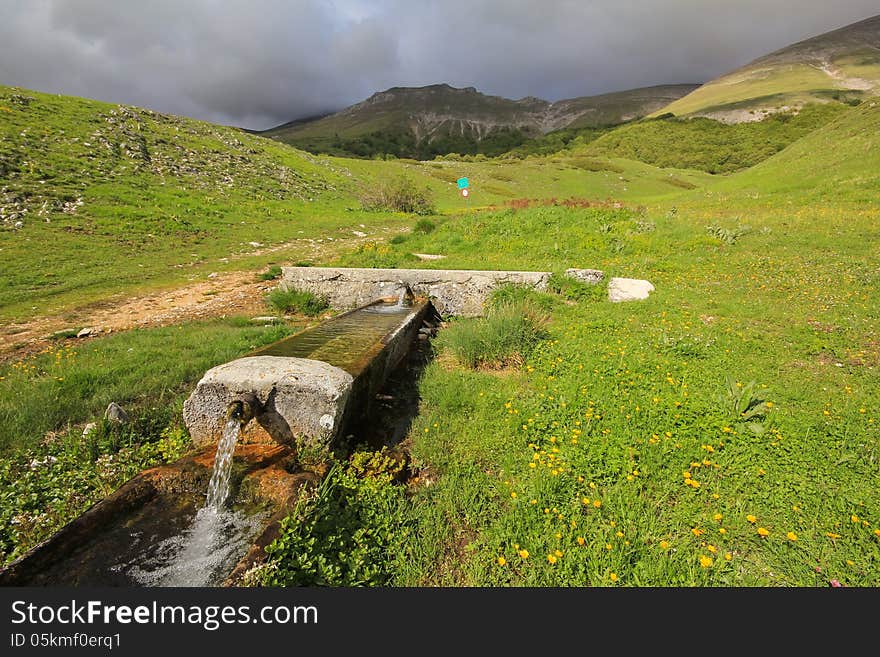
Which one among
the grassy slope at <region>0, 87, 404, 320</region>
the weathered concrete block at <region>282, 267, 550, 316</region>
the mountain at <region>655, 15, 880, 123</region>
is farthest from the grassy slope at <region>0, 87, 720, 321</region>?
the mountain at <region>655, 15, 880, 123</region>

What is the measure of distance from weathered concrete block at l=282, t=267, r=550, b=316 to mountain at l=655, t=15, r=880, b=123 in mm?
118220

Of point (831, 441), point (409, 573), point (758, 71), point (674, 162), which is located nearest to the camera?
point (409, 573)

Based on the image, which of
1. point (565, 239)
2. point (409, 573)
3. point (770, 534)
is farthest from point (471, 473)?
point (565, 239)

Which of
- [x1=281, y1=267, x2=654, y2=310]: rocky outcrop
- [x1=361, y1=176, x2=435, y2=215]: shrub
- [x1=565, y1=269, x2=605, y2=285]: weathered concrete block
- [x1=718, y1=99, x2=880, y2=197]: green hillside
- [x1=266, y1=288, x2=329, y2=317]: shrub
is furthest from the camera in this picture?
[x1=361, y1=176, x2=435, y2=215]: shrub

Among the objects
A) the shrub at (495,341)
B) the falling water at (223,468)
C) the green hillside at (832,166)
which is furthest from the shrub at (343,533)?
the green hillside at (832,166)

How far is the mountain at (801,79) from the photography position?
92.1m

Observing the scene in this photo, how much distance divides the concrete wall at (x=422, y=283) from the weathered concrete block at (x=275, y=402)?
17.2 feet

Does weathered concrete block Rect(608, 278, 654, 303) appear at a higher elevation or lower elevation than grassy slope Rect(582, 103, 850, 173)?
lower

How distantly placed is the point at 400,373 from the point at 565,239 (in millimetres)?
8865

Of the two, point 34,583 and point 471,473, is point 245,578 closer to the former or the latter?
point 34,583

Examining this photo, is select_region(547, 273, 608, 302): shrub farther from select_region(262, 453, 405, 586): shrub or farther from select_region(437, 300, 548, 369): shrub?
select_region(262, 453, 405, 586): shrub

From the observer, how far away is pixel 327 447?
3.47 meters

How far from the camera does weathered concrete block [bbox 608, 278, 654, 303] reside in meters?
7.91

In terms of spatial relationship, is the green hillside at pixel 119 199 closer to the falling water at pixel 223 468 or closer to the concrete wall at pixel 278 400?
the concrete wall at pixel 278 400
